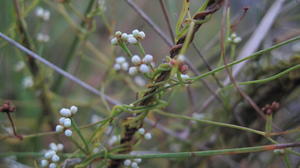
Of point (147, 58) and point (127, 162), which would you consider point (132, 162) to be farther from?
point (147, 58)

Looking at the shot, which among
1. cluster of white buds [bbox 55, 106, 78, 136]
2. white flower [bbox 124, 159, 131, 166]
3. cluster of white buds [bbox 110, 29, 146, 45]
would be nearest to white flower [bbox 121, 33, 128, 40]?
cluster of white buds [bbox 110, 29, 146, 45]

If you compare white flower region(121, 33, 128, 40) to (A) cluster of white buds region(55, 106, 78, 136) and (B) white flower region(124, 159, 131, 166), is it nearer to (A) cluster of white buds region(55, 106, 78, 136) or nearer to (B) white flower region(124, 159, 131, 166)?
(A) cluster of white buds region(55, 106, 78, 136)

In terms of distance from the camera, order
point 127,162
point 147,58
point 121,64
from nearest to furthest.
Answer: point 147,58
point 127,162
point 121,64

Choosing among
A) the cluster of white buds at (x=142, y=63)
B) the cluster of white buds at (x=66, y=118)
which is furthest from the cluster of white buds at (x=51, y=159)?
the cluster of white buds at (x=142, y=63)

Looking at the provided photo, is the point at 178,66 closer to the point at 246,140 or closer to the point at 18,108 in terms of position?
the point at 246,140

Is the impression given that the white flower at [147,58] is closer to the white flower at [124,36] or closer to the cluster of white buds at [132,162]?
the white flower at [124,36]

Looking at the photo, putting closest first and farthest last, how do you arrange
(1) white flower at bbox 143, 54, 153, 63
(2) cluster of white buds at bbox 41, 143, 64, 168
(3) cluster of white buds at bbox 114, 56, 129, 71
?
(1) white flower at bbox 143, 54, 153, 63
(2) cluster of white buds at bbox 41, 143, 64, 168
(3) cluster of white buds at bbox 114, 56, 129, 71

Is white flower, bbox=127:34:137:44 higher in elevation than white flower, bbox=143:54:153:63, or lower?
higher

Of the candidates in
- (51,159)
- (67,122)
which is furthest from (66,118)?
(51,159)

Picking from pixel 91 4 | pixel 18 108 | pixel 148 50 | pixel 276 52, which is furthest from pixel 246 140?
pixel 148 50

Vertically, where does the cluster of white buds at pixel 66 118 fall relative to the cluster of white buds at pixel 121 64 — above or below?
below

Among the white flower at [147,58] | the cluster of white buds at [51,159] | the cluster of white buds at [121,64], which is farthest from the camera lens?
the cluster of white buds at [121,64]

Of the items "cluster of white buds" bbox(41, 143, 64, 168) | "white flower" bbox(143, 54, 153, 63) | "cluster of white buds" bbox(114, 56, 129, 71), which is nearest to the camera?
"white flower" bbox(143, 54, 153, 63)
